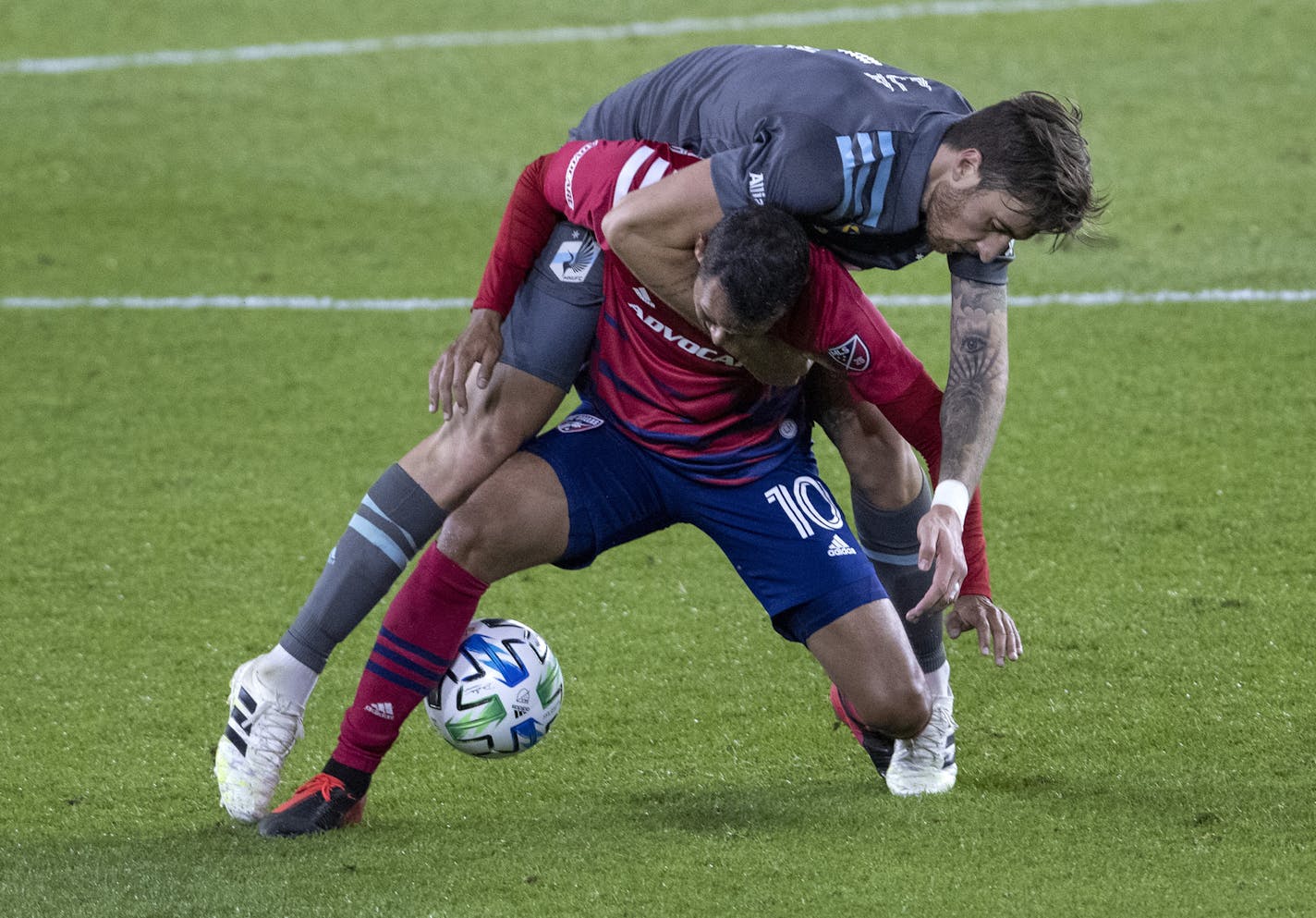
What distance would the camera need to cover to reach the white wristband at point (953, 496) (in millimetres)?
3316

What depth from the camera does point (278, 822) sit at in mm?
3613

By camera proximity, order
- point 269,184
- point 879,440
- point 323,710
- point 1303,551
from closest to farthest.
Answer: point 879,440 → point 323,710 → point 1303,551 → point 269,184

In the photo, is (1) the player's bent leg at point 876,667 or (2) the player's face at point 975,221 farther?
(1) the player's bent leg at point 876,667

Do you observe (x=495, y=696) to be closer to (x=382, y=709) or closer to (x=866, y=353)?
(x=382, y=709)

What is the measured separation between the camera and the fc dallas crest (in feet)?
11.3

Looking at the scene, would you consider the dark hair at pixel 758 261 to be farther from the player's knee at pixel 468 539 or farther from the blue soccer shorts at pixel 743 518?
the player's knee at pixel 468 539

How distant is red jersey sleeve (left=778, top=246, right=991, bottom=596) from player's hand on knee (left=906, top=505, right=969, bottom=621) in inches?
14.1

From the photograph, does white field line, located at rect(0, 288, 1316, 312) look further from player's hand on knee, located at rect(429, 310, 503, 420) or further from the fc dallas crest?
the fc dallas crest

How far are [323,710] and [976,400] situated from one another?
5.98ft

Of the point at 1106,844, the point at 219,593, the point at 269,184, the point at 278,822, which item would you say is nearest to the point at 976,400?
the point at 1106,844

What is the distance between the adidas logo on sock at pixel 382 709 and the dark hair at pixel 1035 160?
1551mm

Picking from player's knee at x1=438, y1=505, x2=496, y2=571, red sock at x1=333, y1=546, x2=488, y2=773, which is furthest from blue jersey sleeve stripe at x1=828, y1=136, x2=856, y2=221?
red sock at x1=333, y1=546, x2=488, y2=773

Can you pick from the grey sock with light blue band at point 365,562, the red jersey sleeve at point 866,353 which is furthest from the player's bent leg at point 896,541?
the grey sock with light blue band at point 365,562

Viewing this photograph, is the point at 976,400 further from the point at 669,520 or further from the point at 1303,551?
the point at 1303,551
